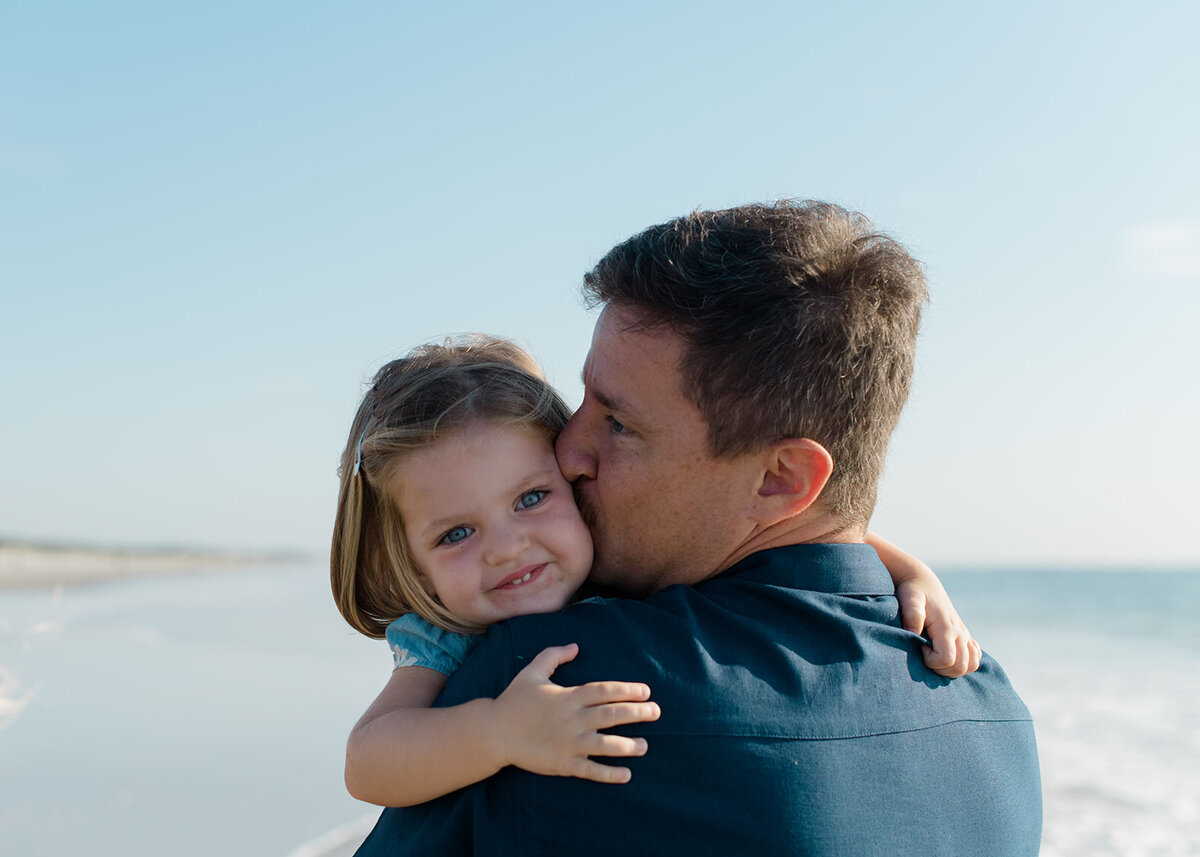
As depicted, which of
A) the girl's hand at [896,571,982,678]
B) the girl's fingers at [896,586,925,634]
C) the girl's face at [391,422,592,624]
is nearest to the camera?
the girl's hand at [896,571,982,678]

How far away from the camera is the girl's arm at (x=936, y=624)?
6.10 ft

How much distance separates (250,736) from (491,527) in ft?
19.1

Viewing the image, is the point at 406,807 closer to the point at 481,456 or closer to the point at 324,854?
the point at 481,456

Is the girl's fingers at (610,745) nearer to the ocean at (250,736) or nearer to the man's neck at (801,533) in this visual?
the man's neck at (801,533)

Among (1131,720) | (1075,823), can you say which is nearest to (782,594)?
(1075,823)

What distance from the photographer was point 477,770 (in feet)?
5.34

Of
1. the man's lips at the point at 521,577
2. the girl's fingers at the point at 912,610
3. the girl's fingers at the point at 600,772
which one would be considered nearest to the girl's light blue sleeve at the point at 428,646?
the man's lips at the point at 521,577

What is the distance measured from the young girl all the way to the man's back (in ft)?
A: 0.45

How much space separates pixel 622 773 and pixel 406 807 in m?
0.52

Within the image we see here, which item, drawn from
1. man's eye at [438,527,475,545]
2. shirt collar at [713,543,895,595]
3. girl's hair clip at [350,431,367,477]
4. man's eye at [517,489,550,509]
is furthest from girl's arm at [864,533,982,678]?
girl's hair clip at [350,431,367,477]

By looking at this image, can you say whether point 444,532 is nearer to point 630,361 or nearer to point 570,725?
point 630,361

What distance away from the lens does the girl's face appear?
231 centimetres

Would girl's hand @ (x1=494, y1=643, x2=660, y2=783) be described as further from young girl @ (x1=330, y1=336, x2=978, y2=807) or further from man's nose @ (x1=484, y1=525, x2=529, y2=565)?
man's nose @ (x1=484, y1=525, x2=529, y2=565)

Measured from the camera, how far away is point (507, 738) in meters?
1.58
